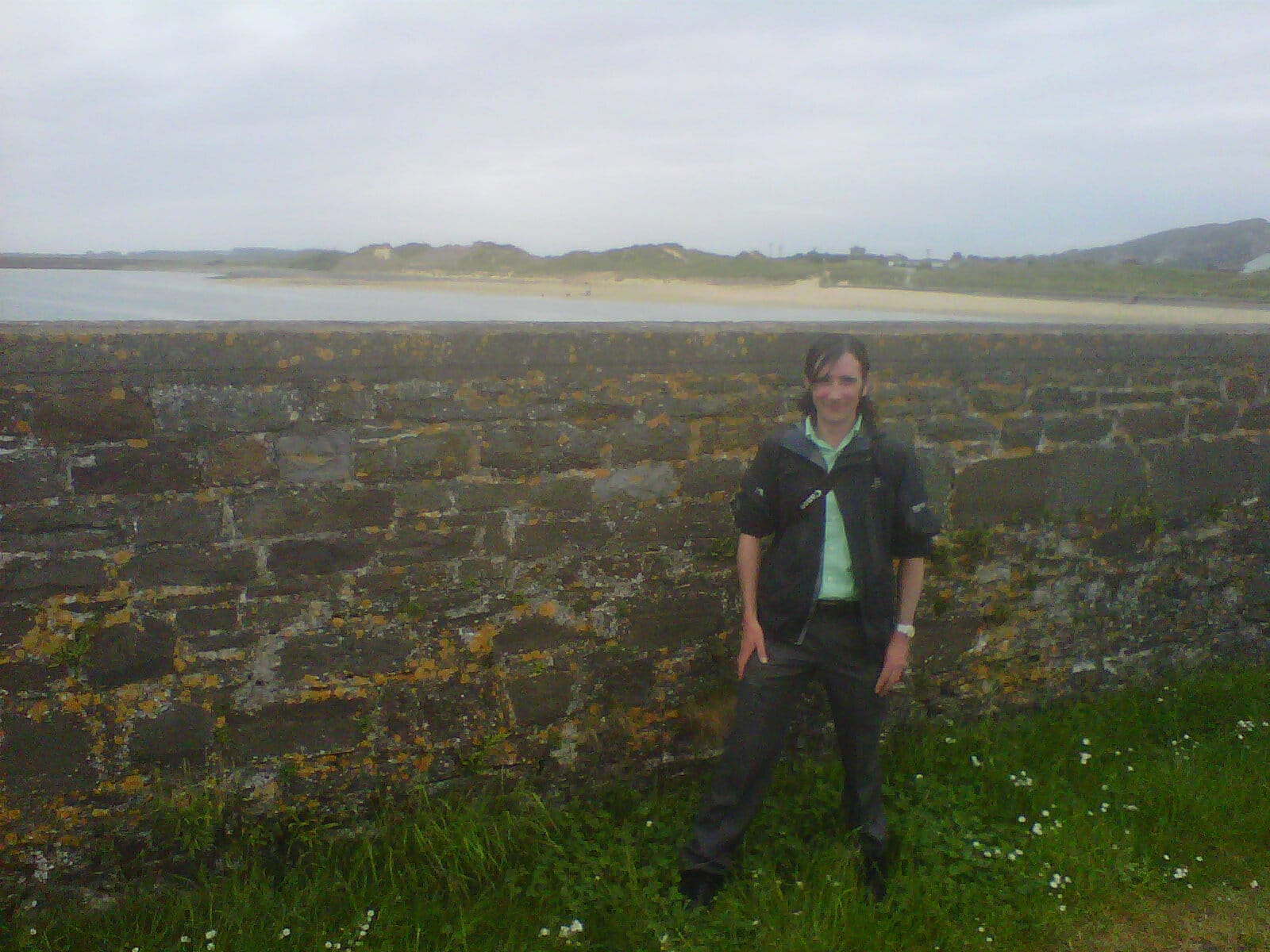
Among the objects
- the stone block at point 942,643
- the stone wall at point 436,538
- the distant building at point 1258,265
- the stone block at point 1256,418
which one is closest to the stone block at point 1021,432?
the stone wall at point 436,538

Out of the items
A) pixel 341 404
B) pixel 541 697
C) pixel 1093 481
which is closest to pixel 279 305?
pixel 341 404

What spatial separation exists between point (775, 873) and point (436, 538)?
64.2 inches

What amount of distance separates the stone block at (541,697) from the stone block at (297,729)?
0.52 m

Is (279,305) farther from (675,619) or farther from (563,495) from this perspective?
(675,619)

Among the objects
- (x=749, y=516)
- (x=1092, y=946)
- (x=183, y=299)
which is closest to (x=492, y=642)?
(x=749, y=516)

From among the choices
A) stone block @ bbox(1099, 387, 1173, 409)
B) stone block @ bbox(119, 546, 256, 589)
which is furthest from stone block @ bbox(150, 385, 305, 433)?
stone block @ bbox(1099, 387, 1173, 409)

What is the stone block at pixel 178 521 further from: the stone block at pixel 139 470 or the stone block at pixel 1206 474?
the stone block at pixel 1206 474

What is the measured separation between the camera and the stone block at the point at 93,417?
2.77 m

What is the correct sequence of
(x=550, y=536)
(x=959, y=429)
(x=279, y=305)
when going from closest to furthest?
(x=550, y=536)
(x=279, y=305)
(x=959, y=429)

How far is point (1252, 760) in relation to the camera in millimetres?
4117

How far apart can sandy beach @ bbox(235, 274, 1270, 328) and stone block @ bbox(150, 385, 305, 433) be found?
1.95m

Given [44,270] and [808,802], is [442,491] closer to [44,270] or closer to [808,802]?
[808,802]

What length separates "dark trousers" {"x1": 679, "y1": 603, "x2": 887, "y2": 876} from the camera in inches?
124

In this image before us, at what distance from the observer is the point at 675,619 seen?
3.66 m
